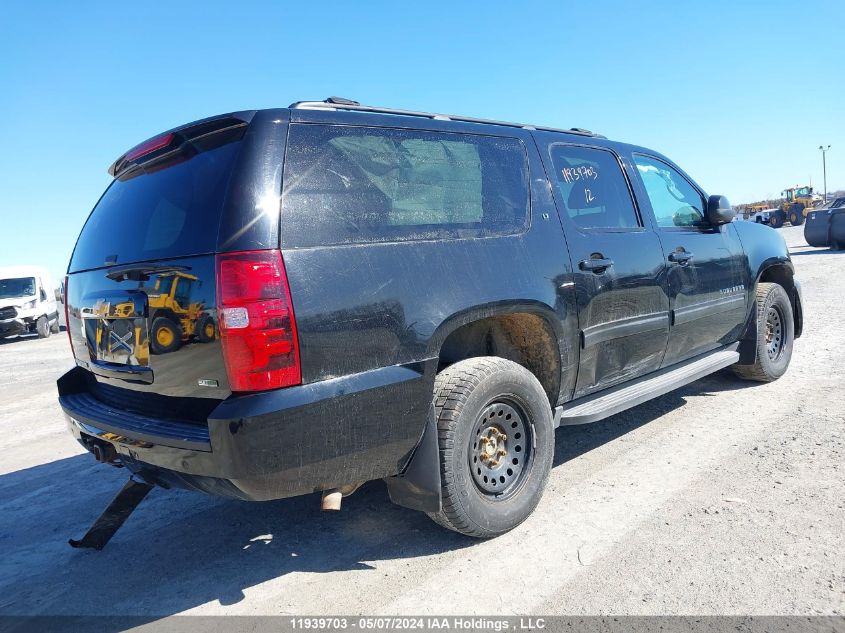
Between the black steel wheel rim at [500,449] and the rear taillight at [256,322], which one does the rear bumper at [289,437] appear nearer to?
the rear taillight at [256,322]

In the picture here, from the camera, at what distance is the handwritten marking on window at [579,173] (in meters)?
3.49

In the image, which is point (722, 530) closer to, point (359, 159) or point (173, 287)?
point (359, 159)

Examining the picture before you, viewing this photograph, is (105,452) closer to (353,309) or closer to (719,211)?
(353,309)

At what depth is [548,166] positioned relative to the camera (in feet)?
11.0

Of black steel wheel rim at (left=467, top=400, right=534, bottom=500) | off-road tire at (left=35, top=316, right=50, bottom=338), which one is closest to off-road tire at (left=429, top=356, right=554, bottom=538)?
black steel wheel rim at (left=467, top=400, right=534, bottom=500)

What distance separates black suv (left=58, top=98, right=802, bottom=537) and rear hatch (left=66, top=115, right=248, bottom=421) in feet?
0.04

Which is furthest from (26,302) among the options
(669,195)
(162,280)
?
(669,195)

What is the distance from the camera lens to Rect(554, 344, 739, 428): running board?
10.4 ft

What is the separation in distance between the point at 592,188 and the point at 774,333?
9.47 feet

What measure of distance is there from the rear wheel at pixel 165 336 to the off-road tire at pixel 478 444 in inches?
43.3

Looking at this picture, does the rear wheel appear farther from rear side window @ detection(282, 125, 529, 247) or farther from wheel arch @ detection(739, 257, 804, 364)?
wheel arch @ detection(739, 257, 804, 364)

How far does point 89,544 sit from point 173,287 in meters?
1.68

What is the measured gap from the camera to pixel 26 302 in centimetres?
1683

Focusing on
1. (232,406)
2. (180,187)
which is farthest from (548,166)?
(232,406)
